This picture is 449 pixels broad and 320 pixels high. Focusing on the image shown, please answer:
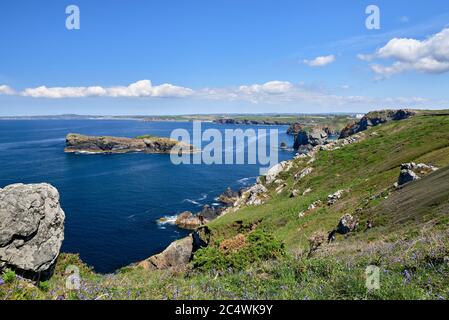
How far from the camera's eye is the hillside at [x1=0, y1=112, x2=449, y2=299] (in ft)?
25.8

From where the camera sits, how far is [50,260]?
12.2m

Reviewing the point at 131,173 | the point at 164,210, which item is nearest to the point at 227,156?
the point at 131,173

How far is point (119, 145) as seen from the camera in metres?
181

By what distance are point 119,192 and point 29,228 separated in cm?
8513

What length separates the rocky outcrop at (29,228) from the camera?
36.6ft

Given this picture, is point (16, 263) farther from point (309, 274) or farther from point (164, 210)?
point (164, 210)

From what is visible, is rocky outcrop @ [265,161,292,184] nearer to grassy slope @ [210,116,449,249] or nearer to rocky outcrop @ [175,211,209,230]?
grassy slope @ [210,116,449,249]

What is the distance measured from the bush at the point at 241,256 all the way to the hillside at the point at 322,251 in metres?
0.05

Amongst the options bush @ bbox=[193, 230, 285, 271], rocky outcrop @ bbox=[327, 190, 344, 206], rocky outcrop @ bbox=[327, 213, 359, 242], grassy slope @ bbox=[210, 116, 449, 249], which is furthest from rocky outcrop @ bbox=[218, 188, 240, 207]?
bush @ bbox=[193, 230, 285, 271]

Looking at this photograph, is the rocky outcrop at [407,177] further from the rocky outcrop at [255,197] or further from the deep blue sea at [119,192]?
the deep blue sea at [119,192]

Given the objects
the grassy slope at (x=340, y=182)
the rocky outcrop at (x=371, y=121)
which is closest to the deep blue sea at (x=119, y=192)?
the grassy slope at (x=340, y=182)

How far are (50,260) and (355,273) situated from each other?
1007 cm

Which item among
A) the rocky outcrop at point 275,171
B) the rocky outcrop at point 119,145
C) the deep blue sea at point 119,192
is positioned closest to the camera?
the deep blue sea at point 119,192

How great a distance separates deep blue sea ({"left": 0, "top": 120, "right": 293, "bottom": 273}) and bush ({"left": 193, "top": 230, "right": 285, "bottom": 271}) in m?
37.9
